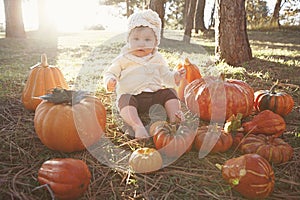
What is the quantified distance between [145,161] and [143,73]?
1158 millimetres

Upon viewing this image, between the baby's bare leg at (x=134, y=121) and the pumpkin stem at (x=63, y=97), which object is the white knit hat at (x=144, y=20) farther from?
the pumpkin stem at (x=63, y=97)

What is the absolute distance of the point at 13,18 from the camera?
12367 millimetres

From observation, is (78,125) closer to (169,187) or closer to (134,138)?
(134,138)

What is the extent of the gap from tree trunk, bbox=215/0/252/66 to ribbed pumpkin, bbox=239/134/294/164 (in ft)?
11.3

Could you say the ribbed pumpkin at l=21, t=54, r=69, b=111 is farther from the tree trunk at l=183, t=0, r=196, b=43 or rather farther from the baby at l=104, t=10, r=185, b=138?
the tree trunk at l=183, t=0, r=196, b=43

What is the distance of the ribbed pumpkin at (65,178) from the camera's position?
1589mm

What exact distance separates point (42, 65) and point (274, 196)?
2.31 meters

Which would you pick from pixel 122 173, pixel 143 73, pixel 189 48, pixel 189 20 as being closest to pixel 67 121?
pixel 122 173

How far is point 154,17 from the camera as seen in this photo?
2.77m

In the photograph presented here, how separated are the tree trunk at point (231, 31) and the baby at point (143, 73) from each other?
2678 millimetres

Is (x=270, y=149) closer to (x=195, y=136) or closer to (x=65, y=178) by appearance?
(x=195, y=136)

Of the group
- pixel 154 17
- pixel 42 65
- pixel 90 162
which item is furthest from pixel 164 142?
pixel 42 65

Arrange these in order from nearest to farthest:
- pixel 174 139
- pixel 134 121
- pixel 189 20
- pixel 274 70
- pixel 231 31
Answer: pixel 174 139 → pixel 134 121 → pixel 274 70 → pixel 231 31 → pixel 189 20

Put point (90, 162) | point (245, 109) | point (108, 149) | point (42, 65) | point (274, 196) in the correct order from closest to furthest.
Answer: point (274, 196), point (90, 162), point (108, 149), point (245, 109), point (42, 65)
